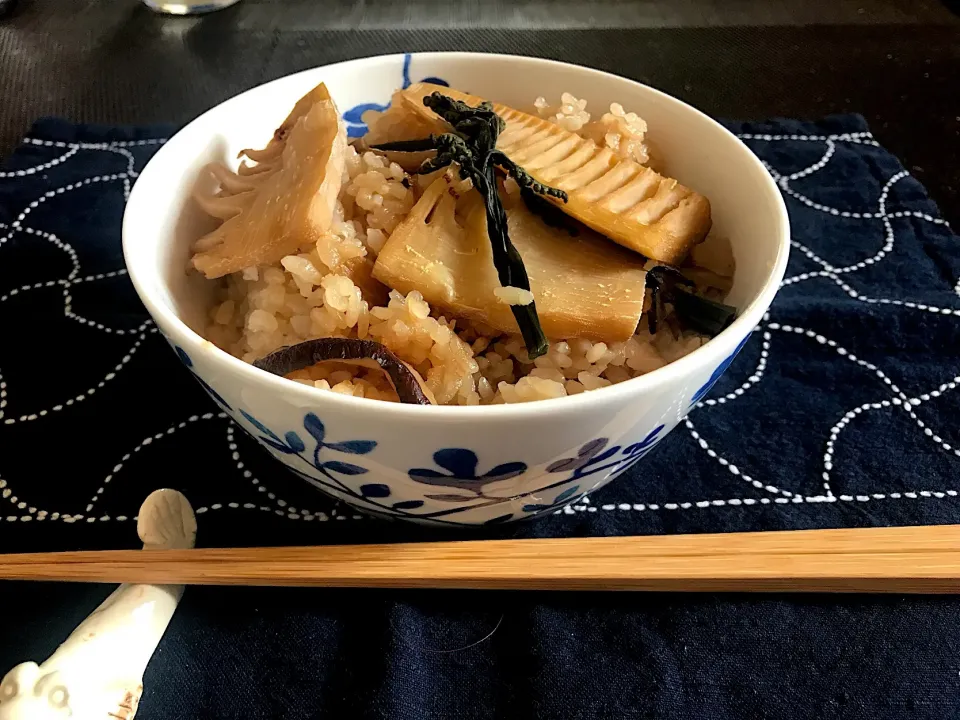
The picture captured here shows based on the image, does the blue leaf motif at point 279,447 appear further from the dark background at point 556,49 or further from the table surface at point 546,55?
the dark background at point 556,49

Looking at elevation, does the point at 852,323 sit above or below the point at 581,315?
below

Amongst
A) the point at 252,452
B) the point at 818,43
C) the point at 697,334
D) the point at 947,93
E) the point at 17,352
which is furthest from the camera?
the point at 818,43

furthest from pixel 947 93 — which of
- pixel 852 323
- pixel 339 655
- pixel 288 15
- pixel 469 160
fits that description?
pixel 339 655

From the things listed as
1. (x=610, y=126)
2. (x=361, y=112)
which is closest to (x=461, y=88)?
(x=361, y=112)

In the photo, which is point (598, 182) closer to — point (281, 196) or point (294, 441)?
point (281, 196)

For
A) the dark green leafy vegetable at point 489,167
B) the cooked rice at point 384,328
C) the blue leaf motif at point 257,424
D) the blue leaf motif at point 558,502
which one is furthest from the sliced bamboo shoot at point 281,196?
the blue leaf motif at point 558,502

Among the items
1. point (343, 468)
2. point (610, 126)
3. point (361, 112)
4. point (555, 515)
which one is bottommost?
point (555, 515)

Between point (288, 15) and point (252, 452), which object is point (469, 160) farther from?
point (288, 15)

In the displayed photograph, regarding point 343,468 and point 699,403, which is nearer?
point 343,468
